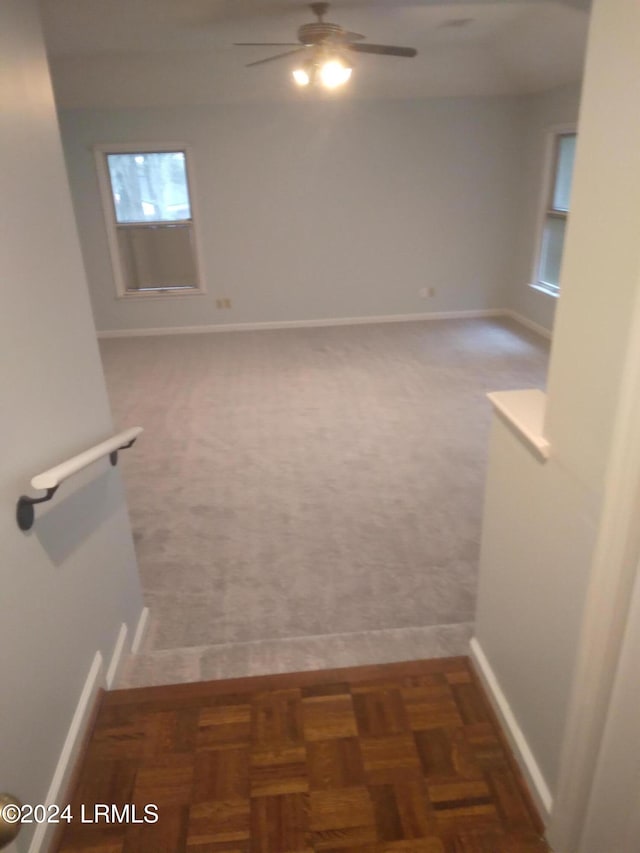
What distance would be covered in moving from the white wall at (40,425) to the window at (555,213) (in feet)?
16.8

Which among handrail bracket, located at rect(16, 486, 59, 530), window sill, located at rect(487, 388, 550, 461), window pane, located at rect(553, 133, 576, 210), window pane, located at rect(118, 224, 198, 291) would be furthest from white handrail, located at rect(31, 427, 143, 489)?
window pane, located at rect(553, 133, 576, 210)

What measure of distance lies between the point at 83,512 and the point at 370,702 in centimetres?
104

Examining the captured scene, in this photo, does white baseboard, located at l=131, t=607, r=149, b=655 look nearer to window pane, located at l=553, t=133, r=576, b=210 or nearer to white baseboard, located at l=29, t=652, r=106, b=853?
white baseboard, located at l=29, t=652, r=106, b=853

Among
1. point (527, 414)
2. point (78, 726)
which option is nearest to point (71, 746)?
point (78, 726)

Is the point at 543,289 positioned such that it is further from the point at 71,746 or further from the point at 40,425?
the point at 71,746

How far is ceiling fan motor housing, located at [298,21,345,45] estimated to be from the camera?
3566 millimetres

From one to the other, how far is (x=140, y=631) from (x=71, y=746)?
0.80 m

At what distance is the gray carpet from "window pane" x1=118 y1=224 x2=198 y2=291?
2.94 ft

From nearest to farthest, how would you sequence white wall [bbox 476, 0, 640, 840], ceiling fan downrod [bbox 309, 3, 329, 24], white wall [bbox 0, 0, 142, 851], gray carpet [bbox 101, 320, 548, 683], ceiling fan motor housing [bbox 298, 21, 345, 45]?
white wall [bbox 476, 0, 640, 840] < white wall [bbox 0, 0, 142, 851] < gray carpet [bbox 101, 320, 548, 683] < ceiling fan motor housing [bbox 298, 21, 345, 45] < ceiling fan downrod [bbox 309, 3, 329, 24]

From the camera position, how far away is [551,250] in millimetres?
6121

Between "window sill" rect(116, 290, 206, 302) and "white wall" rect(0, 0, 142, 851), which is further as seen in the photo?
"window sill" rect(116, 290, 206, 302)

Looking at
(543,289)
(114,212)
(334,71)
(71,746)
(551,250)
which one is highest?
(334,71)

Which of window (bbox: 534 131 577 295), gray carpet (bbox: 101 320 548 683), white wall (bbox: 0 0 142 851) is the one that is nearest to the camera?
white wall (bbox: 0 0 142 851)

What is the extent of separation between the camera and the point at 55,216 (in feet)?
5.51
